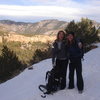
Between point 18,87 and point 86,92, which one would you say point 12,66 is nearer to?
point 18,87

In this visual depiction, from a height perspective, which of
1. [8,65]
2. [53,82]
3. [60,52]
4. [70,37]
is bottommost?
[8,65]

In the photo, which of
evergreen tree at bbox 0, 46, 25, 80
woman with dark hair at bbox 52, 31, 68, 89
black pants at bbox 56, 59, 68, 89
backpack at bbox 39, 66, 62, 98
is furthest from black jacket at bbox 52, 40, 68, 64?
evergreen tree at bbox 0, 46, 25, 80

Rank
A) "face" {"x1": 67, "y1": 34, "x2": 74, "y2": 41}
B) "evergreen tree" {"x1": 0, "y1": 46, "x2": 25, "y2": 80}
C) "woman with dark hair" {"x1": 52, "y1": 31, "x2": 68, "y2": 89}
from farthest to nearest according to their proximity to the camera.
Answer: "evergreen tree" {"x1": 0, "y1": 46, "x2": 25, "y2": 80} → "woman with dark hair" {"x1": 52, "y1": 31, "x2": 68, "y2": 89} → "face" {"x1": 67, "y1": 34, "x2": 74, "y2": 41}

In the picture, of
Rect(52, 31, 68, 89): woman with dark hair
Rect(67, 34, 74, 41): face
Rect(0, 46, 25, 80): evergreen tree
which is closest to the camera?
Rect(67, 34, 74, 41): face

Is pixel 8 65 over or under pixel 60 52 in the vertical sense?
under

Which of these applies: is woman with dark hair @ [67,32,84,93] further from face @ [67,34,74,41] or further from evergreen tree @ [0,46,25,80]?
evergreen tree @ [0,46,25,80]

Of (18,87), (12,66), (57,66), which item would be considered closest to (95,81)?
(57,66)

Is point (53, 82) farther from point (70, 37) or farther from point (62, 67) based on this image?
point (70, 37)

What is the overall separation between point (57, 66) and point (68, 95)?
41.1 inches

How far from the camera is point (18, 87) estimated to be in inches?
604

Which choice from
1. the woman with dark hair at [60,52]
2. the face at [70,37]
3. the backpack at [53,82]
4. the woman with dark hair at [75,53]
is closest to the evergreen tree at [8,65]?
the backpack at [53,82]

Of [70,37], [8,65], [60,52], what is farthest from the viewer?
[8,65]

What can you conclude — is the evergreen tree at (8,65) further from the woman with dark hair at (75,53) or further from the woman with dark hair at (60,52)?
the woman with dark hair at (75,53)

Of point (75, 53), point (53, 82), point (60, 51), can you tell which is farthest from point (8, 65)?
point (75, 53)
